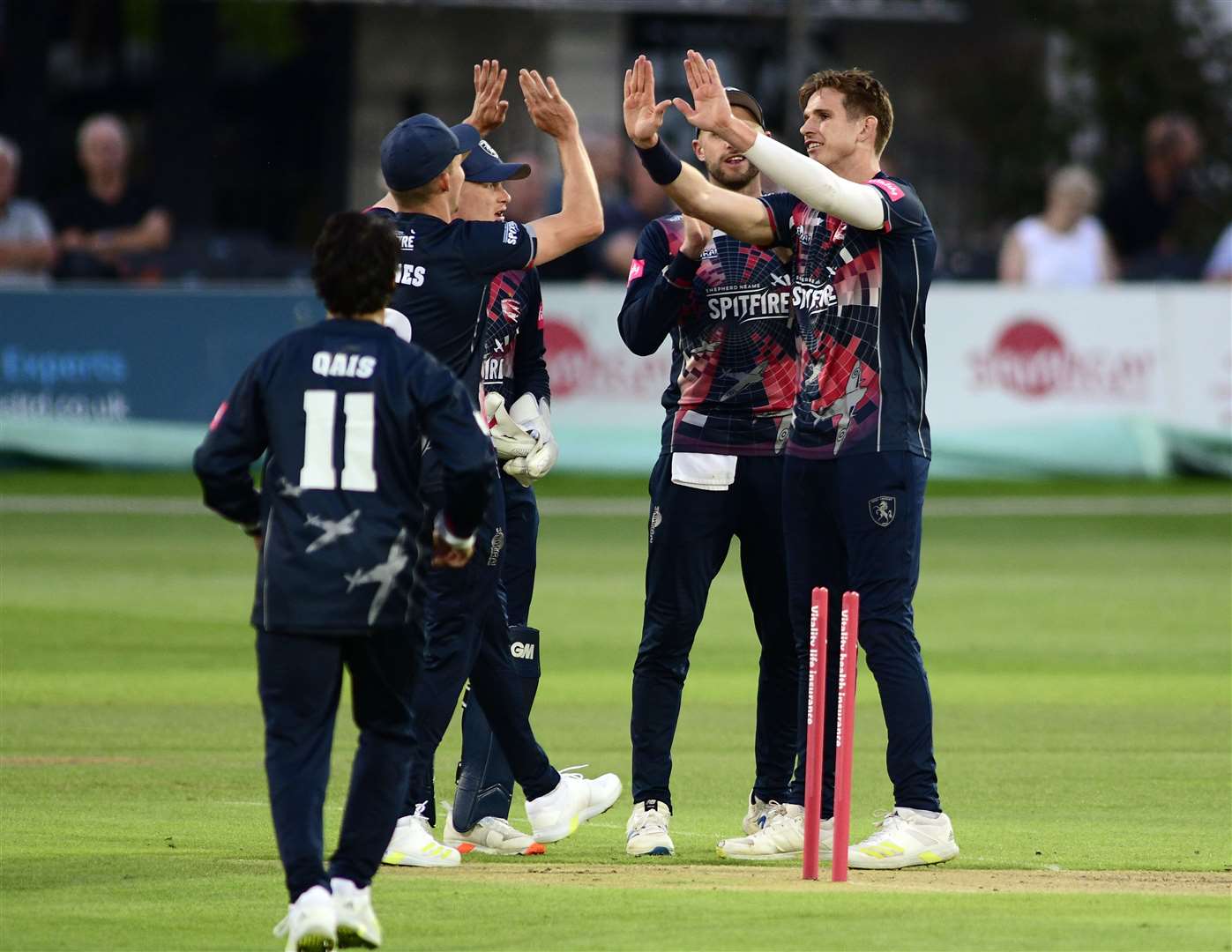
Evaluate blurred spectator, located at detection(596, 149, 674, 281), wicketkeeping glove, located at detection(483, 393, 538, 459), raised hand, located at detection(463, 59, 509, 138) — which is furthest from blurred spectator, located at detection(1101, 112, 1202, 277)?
wicketkeeping glove, located at detection(483, 393, 538, 459)

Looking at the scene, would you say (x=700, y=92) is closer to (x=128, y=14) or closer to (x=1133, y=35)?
(x=1133, y=35)

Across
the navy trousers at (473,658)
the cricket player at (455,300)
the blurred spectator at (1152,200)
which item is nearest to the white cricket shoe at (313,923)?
the cricket player at (455,300)

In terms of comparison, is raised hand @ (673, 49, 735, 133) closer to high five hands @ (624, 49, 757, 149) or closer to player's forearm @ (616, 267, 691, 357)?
high five hands @ (624, 49, 757, 149)

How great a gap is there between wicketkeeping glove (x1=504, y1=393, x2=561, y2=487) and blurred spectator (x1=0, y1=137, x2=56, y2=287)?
1371 cm

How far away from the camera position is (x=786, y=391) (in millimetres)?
8969

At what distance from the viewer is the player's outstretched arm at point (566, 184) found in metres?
8.34

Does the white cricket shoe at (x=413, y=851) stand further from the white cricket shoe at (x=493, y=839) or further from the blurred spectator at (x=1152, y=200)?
the blurred spectator at (x=1152, y=200)

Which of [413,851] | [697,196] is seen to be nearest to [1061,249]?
[697,196]

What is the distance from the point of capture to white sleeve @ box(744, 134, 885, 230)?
26.1 ft

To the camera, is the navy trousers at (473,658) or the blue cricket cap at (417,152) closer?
the blue cricket cap at (417,152)

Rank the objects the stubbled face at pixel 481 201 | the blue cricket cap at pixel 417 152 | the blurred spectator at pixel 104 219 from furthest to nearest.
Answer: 1. the blurred spectator at pixel 104 219
2. the stubbled face at pixel 481 201
3. the blue cricket cap at pixel 417 152

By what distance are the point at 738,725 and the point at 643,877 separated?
424 centimetres

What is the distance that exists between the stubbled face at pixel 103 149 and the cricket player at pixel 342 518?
51.7 ft

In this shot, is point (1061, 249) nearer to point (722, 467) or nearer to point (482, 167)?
point (722, 467)
